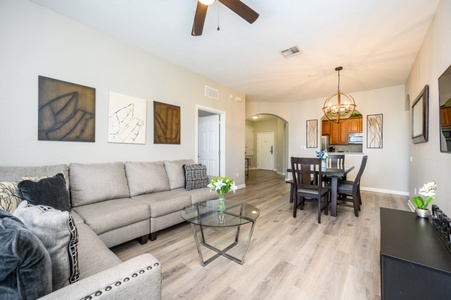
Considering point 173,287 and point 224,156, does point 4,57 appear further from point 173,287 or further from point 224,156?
point 224,156

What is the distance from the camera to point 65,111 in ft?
7.95

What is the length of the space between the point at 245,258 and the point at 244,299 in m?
0.55

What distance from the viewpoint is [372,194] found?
4887mm

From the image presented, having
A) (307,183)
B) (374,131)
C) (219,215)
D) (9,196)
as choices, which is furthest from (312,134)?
(9,196)

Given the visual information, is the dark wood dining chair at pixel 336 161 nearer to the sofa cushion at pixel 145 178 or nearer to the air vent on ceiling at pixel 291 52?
the air vent on ceiling at pixel 291 52

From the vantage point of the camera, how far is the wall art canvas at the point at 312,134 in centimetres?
623

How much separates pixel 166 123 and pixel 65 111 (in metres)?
1.47

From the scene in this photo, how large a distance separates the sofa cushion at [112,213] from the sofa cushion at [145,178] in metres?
0.35

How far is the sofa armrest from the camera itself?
2.31ft

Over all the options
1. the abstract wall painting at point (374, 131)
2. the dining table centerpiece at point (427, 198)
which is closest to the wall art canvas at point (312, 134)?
the abstract wall painting at point (374, 131)

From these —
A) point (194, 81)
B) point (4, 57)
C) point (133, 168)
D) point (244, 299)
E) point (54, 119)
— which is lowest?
point (244, 299)

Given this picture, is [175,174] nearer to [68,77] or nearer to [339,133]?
[68,77]

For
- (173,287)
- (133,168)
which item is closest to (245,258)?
(173,287)

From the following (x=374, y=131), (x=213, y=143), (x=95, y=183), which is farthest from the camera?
(x=374, y=131)
